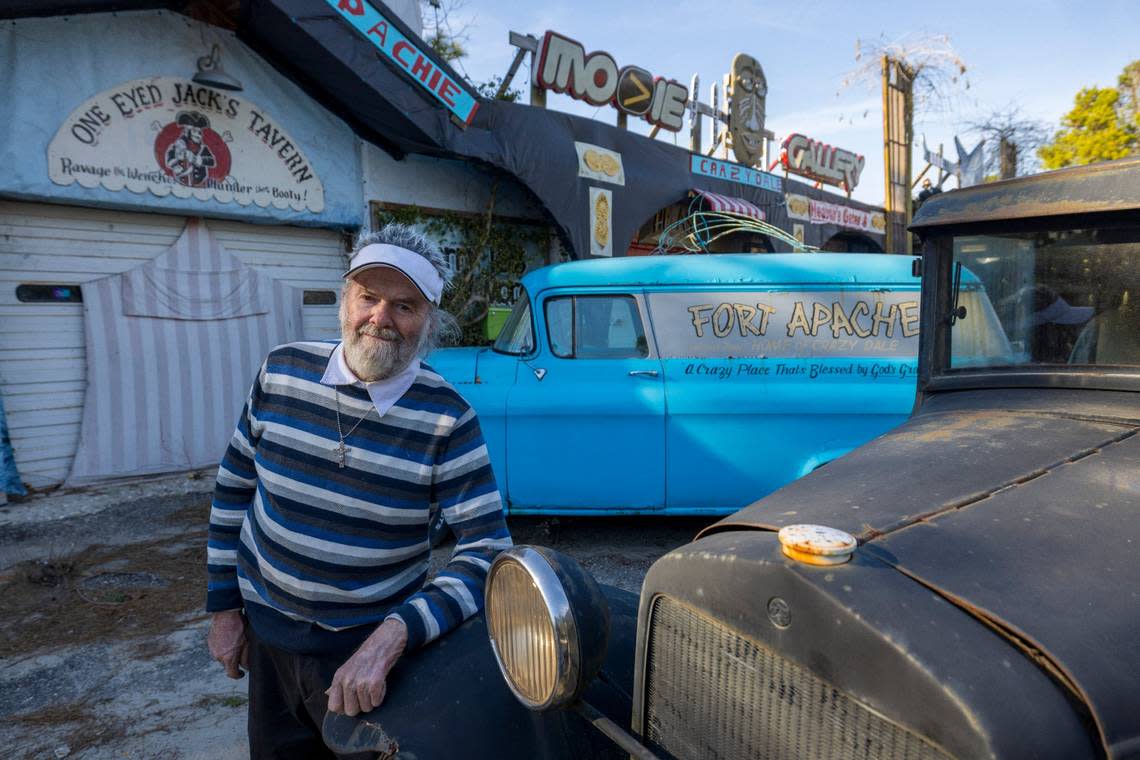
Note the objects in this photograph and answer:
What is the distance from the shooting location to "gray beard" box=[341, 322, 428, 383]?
1.75 m

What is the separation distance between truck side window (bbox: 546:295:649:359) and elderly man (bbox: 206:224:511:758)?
299 centimetres

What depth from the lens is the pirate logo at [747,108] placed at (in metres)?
11.8

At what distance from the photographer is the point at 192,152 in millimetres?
6457

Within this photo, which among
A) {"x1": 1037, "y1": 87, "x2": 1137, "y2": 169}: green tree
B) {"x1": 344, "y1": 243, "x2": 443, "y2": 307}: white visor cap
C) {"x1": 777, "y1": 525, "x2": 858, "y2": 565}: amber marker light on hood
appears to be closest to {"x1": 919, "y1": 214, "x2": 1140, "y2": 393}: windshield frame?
{"x1": 777, "y1": 525, "x2": 858, "y2": 565}: amber marker light on hood

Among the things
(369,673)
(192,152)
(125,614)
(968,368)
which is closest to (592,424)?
(968,368)

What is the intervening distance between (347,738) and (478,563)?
0.43 m

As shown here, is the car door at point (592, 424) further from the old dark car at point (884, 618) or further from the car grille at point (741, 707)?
the car grille at point (741, 707)

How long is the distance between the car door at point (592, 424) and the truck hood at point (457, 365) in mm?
333

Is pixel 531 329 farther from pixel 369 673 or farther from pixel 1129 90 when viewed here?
pixel 1129 90

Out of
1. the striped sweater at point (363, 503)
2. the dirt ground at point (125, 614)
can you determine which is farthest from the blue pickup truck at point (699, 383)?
the striped sweater at point (363, 503)

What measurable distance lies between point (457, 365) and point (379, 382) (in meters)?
3.13

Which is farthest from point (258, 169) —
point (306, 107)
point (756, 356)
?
point (756, 356)

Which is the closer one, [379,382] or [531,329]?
[379,382]

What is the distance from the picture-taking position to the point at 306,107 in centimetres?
726
